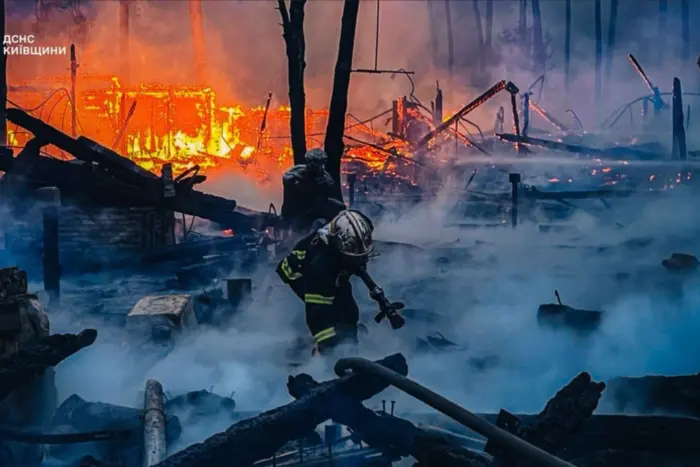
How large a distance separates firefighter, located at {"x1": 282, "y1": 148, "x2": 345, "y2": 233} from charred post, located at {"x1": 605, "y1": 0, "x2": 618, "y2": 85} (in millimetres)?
7769

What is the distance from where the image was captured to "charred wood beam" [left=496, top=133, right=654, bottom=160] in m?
14.4

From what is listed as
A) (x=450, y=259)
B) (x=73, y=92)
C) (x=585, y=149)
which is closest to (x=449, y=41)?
(x=585, y=149)

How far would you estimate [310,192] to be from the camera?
7750mm

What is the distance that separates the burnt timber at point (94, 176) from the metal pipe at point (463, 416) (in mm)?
8854

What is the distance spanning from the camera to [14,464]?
4.79 meters

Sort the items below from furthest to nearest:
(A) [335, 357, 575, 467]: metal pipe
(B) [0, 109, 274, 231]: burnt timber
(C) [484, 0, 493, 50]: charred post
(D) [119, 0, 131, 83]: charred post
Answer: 1. (D) [119, 0, 131, 83]: charred post
2. (C) [484, 0, 493, 50]: charred post
3. (B) [0, 109, 274, 231]: burnt timber
4. (A) [335, 357, 575, 467]: metal pipe

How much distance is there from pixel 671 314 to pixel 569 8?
6.94 metres

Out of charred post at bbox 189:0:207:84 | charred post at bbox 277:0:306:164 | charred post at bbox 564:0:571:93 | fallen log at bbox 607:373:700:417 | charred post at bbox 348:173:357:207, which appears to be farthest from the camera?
charred post at bbox 189:0:207:84

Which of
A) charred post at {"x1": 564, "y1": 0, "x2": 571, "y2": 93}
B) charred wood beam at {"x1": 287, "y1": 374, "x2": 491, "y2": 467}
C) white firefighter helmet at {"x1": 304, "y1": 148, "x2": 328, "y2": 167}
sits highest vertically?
charred post at {"x1": 564, "y1": 0, "x2": 571, "y2": 93}

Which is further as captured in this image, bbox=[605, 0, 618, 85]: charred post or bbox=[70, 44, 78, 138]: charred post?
bbox=[70, 44, 78, 138]: charred post

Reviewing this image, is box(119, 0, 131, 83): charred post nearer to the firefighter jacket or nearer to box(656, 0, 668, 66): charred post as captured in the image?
box(656, 0, 668, 66): charred post

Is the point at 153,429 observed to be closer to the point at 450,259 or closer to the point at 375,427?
the point at 375,427

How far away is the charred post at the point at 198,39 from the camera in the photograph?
16.0 meters

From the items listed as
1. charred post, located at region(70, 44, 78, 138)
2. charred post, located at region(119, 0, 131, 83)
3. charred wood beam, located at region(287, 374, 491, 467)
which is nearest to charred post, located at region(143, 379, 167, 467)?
charred wood beam, located at region(287, 374, 491, 467)
